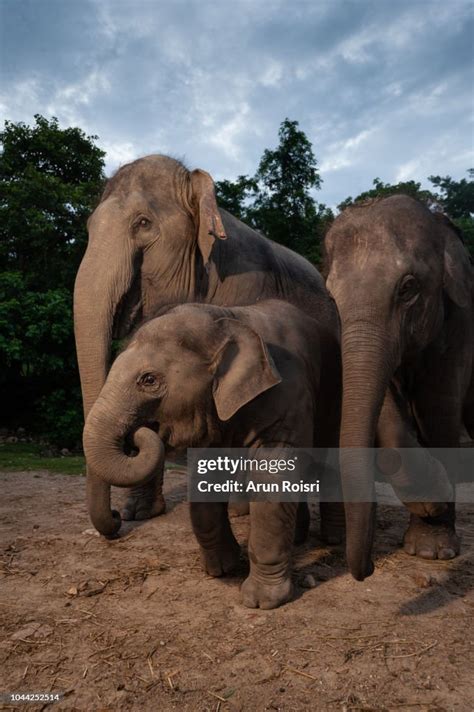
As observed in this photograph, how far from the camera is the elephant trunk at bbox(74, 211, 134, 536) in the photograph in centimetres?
410

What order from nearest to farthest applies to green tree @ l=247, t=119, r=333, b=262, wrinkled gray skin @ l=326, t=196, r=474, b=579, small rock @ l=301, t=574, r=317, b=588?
wrinkled gray skin @ l=326, t=196, r=474, b=579
small rock @ l=301, t=574, r=317, b=588
green tree @ l=247, t=119, r=333, b=262

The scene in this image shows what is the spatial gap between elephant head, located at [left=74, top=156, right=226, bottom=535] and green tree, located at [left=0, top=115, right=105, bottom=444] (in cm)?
663

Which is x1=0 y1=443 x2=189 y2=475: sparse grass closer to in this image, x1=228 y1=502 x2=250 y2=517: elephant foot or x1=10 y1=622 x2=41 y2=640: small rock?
x1=228 y1=502 x2=250 y2=517: elephant foot

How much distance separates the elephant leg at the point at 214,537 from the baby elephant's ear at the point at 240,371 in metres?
0.69

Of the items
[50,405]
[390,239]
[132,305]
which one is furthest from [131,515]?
[50,405]

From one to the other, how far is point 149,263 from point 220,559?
216 cm

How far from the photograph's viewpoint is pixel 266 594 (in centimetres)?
313

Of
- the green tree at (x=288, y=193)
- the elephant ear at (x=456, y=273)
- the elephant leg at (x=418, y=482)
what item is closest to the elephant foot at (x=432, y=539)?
the elephant leg at (x=418, y=482)

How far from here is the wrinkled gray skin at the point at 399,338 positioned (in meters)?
3.10

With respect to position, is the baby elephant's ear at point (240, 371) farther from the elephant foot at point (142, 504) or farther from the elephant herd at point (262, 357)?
A: the elephant foot at point (142, 504)

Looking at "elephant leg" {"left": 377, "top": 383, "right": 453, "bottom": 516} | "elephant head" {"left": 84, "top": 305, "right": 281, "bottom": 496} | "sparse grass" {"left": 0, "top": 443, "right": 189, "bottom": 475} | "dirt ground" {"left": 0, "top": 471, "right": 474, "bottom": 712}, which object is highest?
"elephant head" {"left": 84, "top": 305, "right": 281, "bottom": 496}

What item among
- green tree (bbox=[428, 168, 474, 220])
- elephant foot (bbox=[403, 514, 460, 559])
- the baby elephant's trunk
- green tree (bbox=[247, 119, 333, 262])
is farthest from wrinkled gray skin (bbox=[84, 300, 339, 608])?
green tree (bbox=[428, 168, 474, 220])

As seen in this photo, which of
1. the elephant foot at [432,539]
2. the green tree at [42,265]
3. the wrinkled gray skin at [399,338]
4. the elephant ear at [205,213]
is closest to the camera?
the wrinkled gray skin at [399,338]

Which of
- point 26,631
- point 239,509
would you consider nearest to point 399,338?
point 26,631
